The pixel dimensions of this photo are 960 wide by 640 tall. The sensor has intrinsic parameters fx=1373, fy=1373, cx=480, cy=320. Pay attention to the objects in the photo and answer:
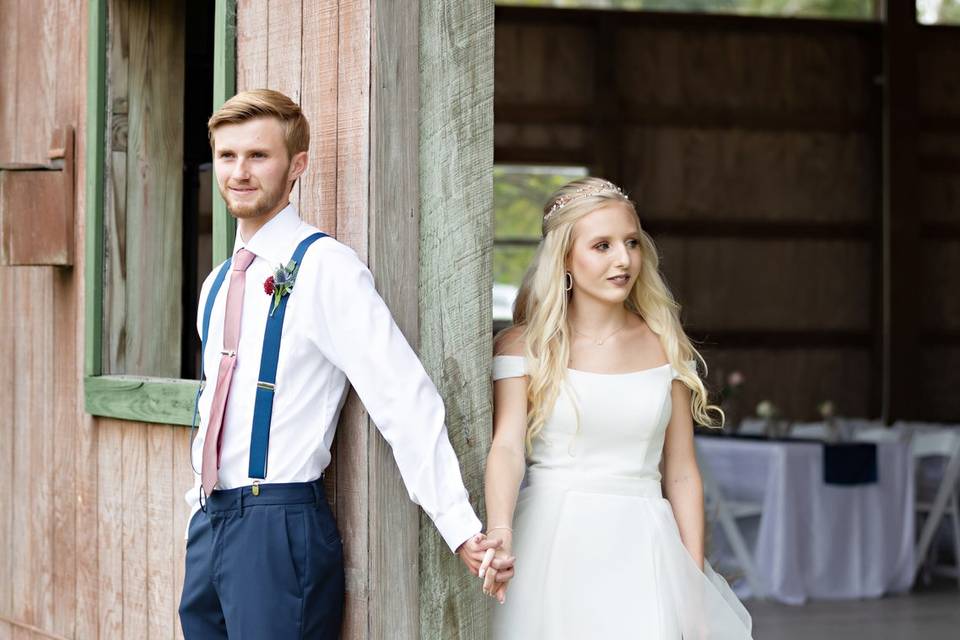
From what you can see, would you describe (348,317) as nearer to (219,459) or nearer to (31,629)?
(219,459)

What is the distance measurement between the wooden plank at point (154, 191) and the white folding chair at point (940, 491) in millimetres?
5475

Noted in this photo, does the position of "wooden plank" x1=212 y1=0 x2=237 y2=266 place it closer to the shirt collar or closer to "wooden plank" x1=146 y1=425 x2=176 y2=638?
the shirt collar

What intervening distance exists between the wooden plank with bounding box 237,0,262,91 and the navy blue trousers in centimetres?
110

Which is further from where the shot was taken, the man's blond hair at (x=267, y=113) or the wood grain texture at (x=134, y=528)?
the wood grain texture at (x=134, y=528)

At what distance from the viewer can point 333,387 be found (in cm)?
302

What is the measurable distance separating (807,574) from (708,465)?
0.82m

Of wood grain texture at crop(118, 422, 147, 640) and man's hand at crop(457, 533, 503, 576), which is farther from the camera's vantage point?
wood grain texture at crop(118, 422, 147, 640)

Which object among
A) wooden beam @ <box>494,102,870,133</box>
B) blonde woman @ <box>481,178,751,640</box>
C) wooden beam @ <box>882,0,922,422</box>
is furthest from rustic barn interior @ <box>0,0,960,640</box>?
wooden beam @ <box>882,0,922,422</box>

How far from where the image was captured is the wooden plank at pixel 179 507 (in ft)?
12.2

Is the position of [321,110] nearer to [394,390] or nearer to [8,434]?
[394,390]

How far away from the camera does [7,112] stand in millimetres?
4949

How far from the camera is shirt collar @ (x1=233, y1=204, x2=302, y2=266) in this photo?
303 centimetres

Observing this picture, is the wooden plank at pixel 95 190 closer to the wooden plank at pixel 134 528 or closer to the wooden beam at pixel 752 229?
the wooden plank at pixel 134 528

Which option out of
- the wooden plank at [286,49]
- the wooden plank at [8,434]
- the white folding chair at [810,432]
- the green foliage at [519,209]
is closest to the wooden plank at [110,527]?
the wooden plank at [8,434]
